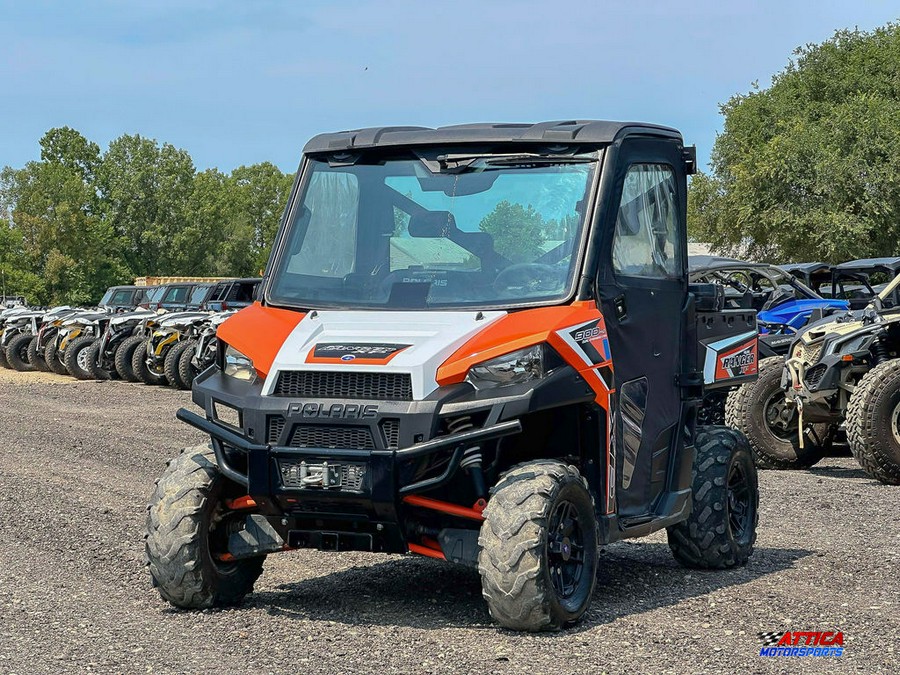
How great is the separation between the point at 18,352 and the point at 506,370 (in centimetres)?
2766

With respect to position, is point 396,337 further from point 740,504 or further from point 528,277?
point 740,504

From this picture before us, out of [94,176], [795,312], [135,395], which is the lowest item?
[135,395]

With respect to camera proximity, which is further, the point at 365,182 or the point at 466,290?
A: the point at 365,182

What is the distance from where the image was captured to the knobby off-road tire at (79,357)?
91.0 feet

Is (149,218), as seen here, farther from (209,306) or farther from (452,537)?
(452,537)

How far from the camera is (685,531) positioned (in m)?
7.69

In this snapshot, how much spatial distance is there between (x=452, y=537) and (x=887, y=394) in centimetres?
696

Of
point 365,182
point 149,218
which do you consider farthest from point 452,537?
point 149,218

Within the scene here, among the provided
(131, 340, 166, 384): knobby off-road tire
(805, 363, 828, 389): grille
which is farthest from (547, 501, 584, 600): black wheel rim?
(131, 340, 166, 384): knobby off-road tire

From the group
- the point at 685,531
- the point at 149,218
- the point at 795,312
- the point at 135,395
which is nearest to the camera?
the point at 685,531

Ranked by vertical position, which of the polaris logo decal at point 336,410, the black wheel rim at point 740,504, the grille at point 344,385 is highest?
the grille at point 344,385

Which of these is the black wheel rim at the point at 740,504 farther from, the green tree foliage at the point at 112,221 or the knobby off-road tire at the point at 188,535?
the green tree foliage at the point at 112,221

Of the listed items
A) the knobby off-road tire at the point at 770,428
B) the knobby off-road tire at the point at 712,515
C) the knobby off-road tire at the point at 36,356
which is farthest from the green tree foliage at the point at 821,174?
the knobby off-road tire at the point at 712,515

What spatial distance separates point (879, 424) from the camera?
11945mm
